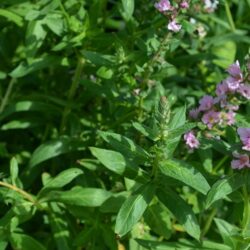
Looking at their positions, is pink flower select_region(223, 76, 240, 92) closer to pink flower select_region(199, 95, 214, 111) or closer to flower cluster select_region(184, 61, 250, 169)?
flower cluster select_region(184, 61, 250, 169)

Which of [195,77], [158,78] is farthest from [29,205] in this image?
[195,77]

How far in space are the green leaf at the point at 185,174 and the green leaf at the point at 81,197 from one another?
44 cm

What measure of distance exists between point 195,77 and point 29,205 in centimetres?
152

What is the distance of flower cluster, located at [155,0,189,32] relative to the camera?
2579mm

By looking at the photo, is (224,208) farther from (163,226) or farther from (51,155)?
(51,155)

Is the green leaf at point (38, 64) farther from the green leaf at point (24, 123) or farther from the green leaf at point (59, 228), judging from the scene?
the green leaf at point (59, 228)

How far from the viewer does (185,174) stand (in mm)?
2275

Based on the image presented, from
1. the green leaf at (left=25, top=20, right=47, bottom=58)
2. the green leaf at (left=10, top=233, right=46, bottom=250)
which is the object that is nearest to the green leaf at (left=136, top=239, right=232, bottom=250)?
the green leaf at (left=10, top=233, right=46, bottom=250)

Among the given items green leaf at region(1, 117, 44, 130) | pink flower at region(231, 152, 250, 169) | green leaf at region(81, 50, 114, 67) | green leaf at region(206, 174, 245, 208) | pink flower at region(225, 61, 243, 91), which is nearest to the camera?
green leaf at region(206, 174, 245, 208)

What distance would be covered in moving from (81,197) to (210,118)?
0.67 m

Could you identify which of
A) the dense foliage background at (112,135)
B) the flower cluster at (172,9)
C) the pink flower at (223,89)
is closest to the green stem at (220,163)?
the dense foliage background at (112,135)

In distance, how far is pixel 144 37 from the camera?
3205 mm

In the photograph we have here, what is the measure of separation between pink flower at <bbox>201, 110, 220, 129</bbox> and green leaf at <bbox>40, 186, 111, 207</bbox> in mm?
551

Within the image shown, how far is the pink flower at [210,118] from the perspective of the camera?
2549 mm
